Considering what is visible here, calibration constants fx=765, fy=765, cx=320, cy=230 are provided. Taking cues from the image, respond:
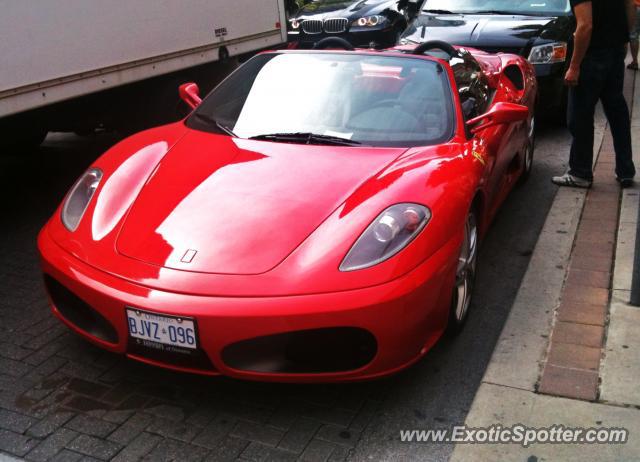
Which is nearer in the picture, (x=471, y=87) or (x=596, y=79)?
(x=471, y=87)

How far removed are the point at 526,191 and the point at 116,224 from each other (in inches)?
143

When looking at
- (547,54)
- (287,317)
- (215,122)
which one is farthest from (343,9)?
(287,317)

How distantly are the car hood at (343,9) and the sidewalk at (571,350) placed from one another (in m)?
6.98

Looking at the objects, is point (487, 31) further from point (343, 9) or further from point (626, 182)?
point (343, 9)

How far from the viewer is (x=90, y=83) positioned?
566cm

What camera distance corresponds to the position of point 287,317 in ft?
9.30

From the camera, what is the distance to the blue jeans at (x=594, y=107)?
553 cm

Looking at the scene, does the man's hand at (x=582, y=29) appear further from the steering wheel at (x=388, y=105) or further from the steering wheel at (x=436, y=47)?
the steering wheel at (x=388, y=105)

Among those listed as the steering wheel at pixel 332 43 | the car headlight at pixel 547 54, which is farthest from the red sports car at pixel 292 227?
the car headlight at pixel 547 54

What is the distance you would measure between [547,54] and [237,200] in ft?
16.5

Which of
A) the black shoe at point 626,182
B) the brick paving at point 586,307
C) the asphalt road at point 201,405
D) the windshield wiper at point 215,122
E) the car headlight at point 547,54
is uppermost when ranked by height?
the windshield wiper at point 215,122

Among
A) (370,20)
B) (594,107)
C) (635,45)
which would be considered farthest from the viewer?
(370,20)

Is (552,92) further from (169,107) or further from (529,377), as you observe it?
(529,377)

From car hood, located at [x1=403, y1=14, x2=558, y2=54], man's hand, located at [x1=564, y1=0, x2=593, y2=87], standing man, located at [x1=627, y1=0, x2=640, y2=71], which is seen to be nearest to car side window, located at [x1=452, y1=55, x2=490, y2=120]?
man's hand, located at [x1=564, y1=0, x2=593, y2=87]
